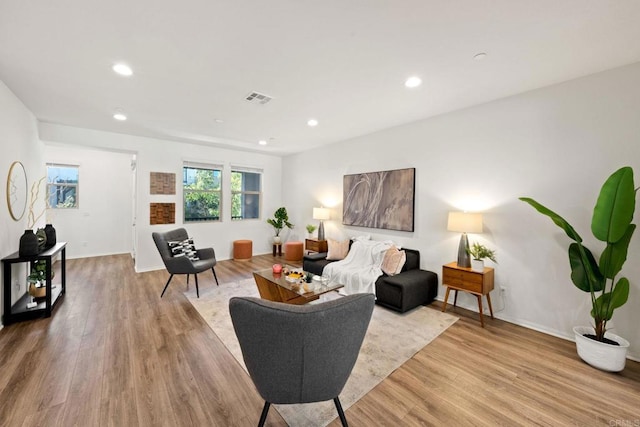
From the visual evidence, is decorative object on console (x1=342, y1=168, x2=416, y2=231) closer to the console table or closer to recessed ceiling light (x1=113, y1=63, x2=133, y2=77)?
recessed ceiling light (x1=113, y1=63, x2=133, y2=77)

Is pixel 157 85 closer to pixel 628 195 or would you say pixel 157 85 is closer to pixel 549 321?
pixel 628 195

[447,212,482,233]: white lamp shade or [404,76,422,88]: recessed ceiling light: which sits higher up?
[404,76,422,88]: recessed ceiling light

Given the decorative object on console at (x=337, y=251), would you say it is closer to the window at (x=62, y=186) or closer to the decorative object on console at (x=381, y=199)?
the decorative object on console at (x=381, y=199)

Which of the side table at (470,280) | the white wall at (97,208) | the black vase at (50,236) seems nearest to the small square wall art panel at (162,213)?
the black vase at (50,236)

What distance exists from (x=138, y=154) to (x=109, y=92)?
7.72 feet

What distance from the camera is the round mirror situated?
3059 millimetres

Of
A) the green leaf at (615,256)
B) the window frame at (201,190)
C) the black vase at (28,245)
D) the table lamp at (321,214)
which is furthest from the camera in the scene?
the window frame at (201,190)

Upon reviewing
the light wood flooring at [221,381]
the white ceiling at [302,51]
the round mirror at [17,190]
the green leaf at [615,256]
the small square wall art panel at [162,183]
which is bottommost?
the light wood flooring at [221,381]

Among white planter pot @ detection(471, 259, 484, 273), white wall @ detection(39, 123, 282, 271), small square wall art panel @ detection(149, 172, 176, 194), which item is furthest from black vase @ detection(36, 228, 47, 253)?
white planter pot @ detection(471, 259, 484, 273)

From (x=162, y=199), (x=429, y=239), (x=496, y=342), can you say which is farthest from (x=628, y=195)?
(x=162, y=199)

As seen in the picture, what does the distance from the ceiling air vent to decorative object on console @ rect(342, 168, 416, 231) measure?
232cm

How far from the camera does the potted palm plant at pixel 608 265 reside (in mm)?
2139

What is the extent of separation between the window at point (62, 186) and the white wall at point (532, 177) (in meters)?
7.58

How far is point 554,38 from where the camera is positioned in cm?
203
